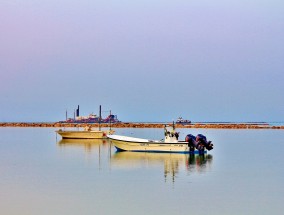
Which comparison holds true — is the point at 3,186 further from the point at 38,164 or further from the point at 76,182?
the point at 38,164

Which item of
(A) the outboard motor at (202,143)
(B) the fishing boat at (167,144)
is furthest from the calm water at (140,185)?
(A) the outboard motor at (202,143)

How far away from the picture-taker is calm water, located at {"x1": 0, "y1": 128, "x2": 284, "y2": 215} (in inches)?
740

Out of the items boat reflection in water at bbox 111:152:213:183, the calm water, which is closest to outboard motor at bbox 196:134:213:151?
boat reflection in water at bbox 111:152:213:183

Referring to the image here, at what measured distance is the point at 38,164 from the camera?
1298 inches

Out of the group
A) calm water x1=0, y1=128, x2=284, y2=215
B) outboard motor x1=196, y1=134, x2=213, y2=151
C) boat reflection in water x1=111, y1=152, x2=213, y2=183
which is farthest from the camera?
outboard motor x1=196, y1=134, x2=213, y2=151

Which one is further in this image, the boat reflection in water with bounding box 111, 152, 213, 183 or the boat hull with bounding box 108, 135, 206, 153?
the boat hull with bounding box 108, 135, 206, 153

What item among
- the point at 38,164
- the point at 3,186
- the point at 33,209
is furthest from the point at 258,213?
the point at 38,164

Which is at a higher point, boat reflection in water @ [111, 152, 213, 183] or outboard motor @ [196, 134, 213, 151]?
outboard motor @ [196, 134, 213, 151]

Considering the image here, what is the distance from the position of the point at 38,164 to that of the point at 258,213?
18.0 meters

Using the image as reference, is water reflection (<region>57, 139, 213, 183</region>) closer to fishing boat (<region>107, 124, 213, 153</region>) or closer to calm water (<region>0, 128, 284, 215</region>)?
calm water (<region>0, 128, 284, 215</region>)

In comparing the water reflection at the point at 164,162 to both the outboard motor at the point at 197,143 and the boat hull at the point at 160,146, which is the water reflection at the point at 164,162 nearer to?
the boat hull at the point at 160,146

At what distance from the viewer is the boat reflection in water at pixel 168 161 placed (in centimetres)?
3022

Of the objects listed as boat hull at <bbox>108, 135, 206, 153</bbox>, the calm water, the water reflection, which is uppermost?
boat hull at <bbox>108, 135, 206, 153</bbox>

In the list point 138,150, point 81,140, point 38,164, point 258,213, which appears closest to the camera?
point 258,213
